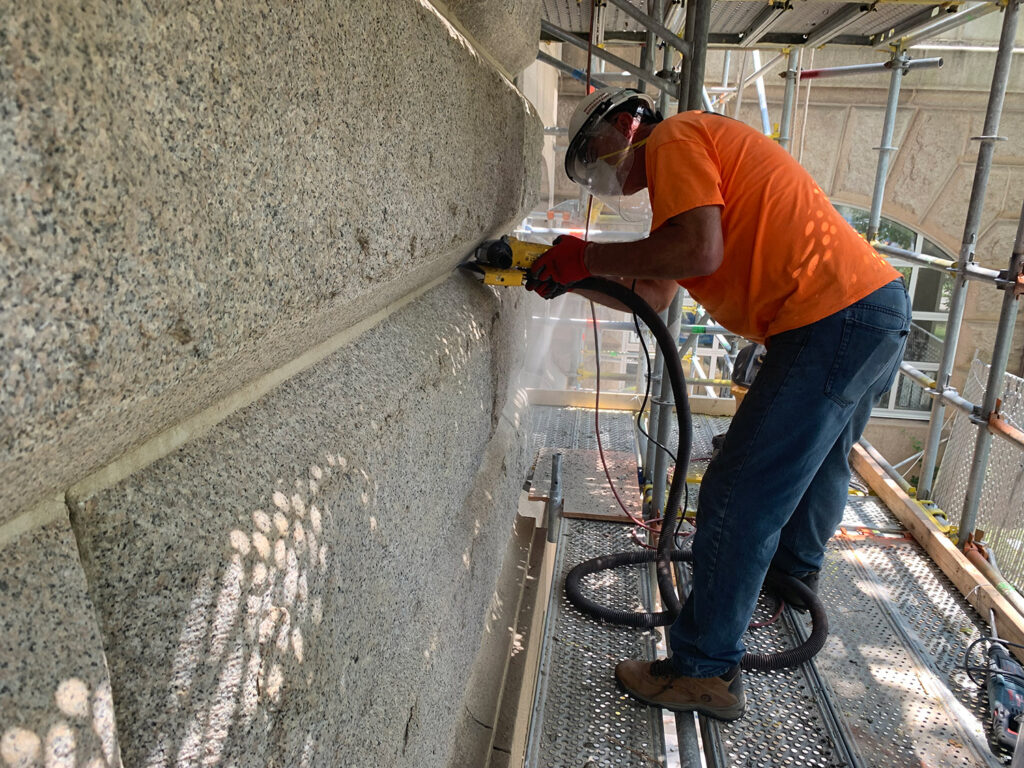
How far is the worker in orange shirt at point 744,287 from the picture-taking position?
167 cm

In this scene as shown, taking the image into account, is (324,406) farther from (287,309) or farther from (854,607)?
(854,607)

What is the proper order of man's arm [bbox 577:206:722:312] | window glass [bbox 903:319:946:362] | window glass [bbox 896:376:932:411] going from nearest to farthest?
man's arm [bbox 577:206:722:312] < window glass [bbox 896:376:932:411] < window glass [bbox 903:319:946:362]

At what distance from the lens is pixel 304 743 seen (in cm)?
72

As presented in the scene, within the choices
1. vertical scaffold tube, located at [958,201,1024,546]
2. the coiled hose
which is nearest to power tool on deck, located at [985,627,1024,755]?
the coiled hose

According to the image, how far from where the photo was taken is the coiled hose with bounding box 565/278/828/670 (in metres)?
1.98

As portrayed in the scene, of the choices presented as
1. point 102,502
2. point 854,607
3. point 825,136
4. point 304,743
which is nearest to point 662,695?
point 854,607

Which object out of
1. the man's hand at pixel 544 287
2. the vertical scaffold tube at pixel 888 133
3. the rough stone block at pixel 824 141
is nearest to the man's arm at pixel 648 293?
the man's hand at pixel 544 287

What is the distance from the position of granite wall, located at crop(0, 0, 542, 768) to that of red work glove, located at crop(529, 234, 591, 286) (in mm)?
675

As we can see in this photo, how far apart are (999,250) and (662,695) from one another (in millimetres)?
7752

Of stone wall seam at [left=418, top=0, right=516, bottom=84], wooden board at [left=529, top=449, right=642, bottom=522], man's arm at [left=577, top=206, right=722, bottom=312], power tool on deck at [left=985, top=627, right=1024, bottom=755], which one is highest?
stone wall seam at [left=418, top=0, right=516, bottom=84]

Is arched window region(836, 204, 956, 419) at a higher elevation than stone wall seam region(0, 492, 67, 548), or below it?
below

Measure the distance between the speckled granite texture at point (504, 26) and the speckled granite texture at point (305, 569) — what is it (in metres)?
0.60

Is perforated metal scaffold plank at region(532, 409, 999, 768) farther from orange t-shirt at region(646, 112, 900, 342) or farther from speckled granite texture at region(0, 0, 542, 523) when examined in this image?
speckled granite texture at region(0, 0, 542, 523)

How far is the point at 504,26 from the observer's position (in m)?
1.64
